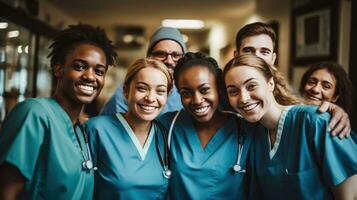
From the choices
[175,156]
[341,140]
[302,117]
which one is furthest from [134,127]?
[341,140]

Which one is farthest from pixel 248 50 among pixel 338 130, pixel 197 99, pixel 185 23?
pixel 185 23

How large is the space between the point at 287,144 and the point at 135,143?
639mm

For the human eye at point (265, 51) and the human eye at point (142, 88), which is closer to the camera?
the human eye at point (142, 88)

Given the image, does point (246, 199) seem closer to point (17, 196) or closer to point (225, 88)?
point (225, 88)

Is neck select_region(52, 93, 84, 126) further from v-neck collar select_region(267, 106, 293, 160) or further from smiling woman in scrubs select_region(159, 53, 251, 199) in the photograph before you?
v-neck collar select_region(267, 106, 293, 160)

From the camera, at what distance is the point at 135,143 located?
5.19 ft

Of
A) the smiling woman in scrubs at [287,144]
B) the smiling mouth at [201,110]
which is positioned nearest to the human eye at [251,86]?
the smiling woman in scrubs at [287,144]

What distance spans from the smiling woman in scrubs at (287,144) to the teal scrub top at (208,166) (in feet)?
0.31

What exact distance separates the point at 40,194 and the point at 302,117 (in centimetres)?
101

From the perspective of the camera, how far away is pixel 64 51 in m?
1.46

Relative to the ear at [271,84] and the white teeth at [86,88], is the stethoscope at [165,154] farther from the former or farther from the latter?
the ear at [271,84]

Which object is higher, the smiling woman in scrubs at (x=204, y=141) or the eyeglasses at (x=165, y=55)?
the eyeglasses at (x=165, y=55)

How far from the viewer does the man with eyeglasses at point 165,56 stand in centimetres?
222

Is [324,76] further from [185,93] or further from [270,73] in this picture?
[185,93]
